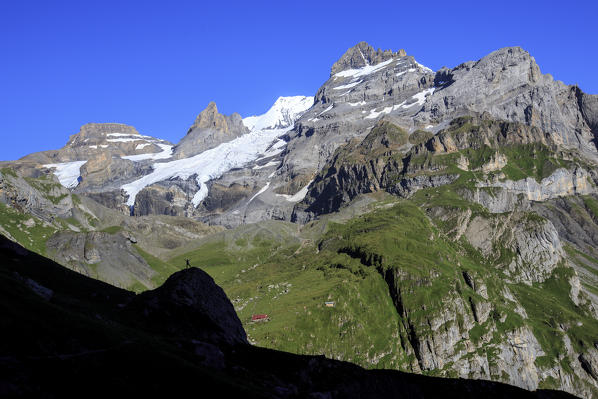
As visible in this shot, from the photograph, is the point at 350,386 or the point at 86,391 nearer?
the point at 86,391

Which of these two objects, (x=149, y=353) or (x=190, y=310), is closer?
(x=149, y=353)

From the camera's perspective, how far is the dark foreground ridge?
1688 inches

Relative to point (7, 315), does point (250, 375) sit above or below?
below

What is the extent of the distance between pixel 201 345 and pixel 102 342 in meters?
18.0

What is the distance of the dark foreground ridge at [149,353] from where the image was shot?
141 feet

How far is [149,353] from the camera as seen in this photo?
2101 inches

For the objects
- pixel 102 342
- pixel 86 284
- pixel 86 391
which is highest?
pixel 86 284

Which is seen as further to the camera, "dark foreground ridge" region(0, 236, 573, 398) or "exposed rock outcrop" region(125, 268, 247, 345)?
"exposed rock outcrop" region(125, 268, 247, 345)

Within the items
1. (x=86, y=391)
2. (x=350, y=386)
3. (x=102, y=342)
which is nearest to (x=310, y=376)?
(x=350, y=386)

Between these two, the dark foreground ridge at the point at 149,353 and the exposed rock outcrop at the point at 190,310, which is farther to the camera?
the exposed rock outcrop at the point at 190,310

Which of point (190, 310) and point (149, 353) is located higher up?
point (190, 310)

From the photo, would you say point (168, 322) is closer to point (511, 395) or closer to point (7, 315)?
point (7, 315)

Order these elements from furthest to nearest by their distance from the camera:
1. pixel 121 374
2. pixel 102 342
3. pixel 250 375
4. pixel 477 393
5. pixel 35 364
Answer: pixel 477 393, pixel 250 375, pixel 102 342, pixel 121 374, pixel 35 364

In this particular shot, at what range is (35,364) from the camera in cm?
4094
